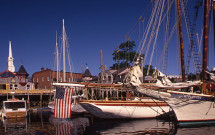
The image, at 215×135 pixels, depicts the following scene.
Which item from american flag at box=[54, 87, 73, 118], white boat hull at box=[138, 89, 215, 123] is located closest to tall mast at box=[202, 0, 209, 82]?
white boat hull at box=[138, 89, 215, 123]

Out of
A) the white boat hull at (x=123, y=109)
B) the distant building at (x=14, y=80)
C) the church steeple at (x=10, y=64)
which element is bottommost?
the white boat hull at (x=123, y=109)

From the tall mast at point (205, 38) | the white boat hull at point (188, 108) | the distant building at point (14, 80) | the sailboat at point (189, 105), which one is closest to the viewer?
the sailboat at point (189, 105)

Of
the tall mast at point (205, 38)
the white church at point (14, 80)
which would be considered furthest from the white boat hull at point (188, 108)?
the white church at point (14, 80)

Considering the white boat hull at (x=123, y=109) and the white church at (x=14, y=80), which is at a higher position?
the white church at (x=14, y=80)

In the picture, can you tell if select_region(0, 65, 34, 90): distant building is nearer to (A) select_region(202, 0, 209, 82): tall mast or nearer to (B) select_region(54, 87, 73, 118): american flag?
(B) select_region(54, 87, 73, 118): american flag

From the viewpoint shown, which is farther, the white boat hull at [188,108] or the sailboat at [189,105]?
the white boat hull at [188,108]

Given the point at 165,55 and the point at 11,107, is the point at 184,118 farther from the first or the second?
the point at 11,107

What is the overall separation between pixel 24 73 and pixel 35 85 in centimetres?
839

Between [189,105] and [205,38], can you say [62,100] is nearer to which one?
[189,105]

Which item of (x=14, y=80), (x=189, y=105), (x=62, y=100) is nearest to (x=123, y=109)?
(x=62, y=100)

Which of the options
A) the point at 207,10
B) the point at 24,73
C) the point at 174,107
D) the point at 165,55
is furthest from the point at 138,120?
the point at 24,73

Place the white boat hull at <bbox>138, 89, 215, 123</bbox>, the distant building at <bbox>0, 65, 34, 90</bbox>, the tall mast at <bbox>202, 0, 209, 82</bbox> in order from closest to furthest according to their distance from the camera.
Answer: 1. the white boat hull at <bbox>138, 89, 215, 123</bbox>
2. the tall mast at <bbox>202, 0, 209, 82</bbox>
3. the distant building at <bbox>0, 65, 34, 90</bbox>

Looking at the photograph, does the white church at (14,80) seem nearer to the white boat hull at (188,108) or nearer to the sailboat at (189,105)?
the sailboat at (189,105)

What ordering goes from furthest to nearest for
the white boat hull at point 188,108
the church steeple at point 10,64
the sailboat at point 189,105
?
the church steeple at point 10,64 → the white boat hull at point 188,108 → the sailboat at point 189,105
